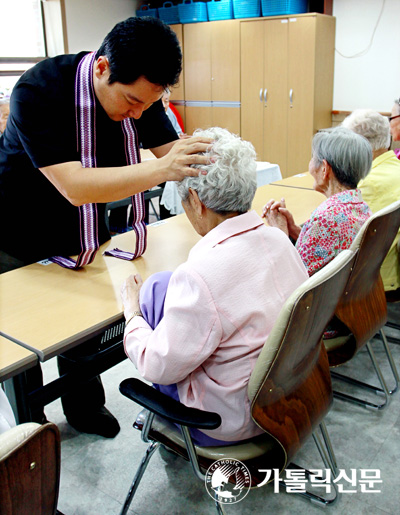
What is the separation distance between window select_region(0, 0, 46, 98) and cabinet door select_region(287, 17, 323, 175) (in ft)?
9.89

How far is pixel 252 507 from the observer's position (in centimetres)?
183

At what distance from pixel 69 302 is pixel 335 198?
108 centimetres

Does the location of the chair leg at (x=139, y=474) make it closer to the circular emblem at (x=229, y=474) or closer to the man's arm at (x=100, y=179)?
the circular emblem at (x=229, y=474)

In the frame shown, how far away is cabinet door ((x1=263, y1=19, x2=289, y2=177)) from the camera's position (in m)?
6.16

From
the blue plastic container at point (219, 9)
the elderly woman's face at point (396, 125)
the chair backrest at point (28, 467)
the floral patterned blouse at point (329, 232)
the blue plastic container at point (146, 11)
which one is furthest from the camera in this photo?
the blue plastic container at point (146, 11)

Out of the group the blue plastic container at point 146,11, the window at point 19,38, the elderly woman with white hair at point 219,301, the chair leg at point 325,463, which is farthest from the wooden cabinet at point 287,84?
the elderly woman with white hair at point 219,301

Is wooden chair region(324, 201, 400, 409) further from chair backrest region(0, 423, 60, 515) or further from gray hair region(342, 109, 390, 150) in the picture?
chair backrest region(0, 423, 60, 515)

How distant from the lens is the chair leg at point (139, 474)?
1.64 m

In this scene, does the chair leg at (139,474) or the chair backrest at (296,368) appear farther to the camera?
the chair leg at (139,474)

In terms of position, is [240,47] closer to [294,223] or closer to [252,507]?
[294,223]

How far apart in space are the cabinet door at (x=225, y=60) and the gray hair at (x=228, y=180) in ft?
18.4

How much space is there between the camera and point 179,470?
2010mm

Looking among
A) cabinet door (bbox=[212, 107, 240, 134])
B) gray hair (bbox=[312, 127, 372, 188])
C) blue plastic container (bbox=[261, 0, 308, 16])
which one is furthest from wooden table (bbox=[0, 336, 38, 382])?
cabinet door (bbox=[212, 107, 240, 134])

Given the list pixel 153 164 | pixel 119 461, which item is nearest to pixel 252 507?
pixel 119 461
